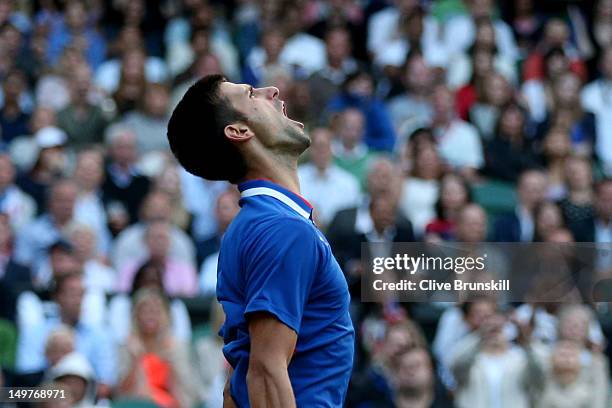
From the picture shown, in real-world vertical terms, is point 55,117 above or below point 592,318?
above

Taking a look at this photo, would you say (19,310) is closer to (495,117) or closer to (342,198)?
(342,198)

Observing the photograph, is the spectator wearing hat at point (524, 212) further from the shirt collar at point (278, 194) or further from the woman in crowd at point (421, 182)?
the shirt collar at point (278, 194)

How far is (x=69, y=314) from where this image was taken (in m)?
8.27

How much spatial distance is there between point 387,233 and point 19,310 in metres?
2.48

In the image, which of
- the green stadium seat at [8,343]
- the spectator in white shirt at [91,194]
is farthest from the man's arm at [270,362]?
the spectator in white shirt at [91,194]

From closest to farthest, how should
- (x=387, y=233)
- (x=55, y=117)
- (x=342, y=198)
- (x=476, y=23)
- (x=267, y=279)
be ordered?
(x=267, y=279)
(x=387, y=233)
(x=342, y=198)
(x=55, y=117)
(x=476, y=23)

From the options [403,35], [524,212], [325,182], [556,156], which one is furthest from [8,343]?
[403,35]

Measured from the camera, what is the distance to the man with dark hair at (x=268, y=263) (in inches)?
132

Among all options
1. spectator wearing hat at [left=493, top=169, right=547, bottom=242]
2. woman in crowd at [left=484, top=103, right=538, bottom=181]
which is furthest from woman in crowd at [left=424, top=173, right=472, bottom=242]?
woman in crowd at [left=484, top=103, right=538, bottom=181]

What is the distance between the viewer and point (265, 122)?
3.68 m

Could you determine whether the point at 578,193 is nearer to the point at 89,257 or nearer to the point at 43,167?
the point at 89,257

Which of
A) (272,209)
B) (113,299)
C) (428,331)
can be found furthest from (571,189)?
(272,209)

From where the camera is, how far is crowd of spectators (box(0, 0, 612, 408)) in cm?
788

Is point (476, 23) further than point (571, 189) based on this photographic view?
Yes
